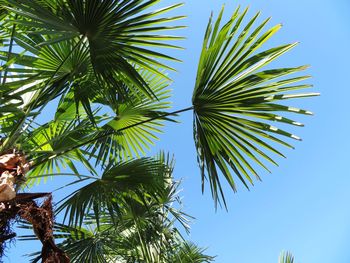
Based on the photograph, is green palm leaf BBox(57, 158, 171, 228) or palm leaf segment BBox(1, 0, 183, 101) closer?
palm leaf segment BBox(1, 0, 183, 101)

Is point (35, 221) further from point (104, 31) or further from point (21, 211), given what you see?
point (104, 31)

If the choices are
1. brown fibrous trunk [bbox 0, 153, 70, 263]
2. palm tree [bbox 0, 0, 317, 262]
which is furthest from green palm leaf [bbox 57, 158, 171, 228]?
brown fibrous trunk [bbox 0, 153, 70, 263]

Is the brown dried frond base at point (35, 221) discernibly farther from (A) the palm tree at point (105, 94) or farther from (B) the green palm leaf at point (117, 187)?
(B) the green palm leaf at point (117, 187)

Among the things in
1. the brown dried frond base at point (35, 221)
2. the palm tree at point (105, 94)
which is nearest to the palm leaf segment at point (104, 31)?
the palm tree at point (105, 94)

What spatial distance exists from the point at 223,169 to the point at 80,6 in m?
1.55

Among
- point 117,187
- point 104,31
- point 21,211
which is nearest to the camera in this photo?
point 21,211

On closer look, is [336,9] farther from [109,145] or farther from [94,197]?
[94,197]

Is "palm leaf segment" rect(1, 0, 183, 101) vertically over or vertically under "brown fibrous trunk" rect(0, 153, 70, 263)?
over

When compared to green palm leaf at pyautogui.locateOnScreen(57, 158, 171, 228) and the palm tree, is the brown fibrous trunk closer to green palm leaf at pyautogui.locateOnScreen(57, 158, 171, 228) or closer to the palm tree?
the palm tree

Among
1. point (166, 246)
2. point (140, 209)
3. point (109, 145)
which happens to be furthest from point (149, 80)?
point (166, 246)

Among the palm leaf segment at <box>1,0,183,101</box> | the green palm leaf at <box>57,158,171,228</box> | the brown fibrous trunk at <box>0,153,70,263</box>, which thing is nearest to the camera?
the brown fibrous trunk at <box>0,153,70,263</box>

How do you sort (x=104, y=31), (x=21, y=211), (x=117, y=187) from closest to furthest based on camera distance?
(x=21, y=211), (x=104, y=31), (x=117, y=187)

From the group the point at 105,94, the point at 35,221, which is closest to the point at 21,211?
the point at 35,221

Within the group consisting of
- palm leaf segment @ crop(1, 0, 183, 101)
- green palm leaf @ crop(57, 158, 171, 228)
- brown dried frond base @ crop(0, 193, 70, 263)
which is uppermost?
palm leaf segment @ crop(1, 0, 183, 101)
